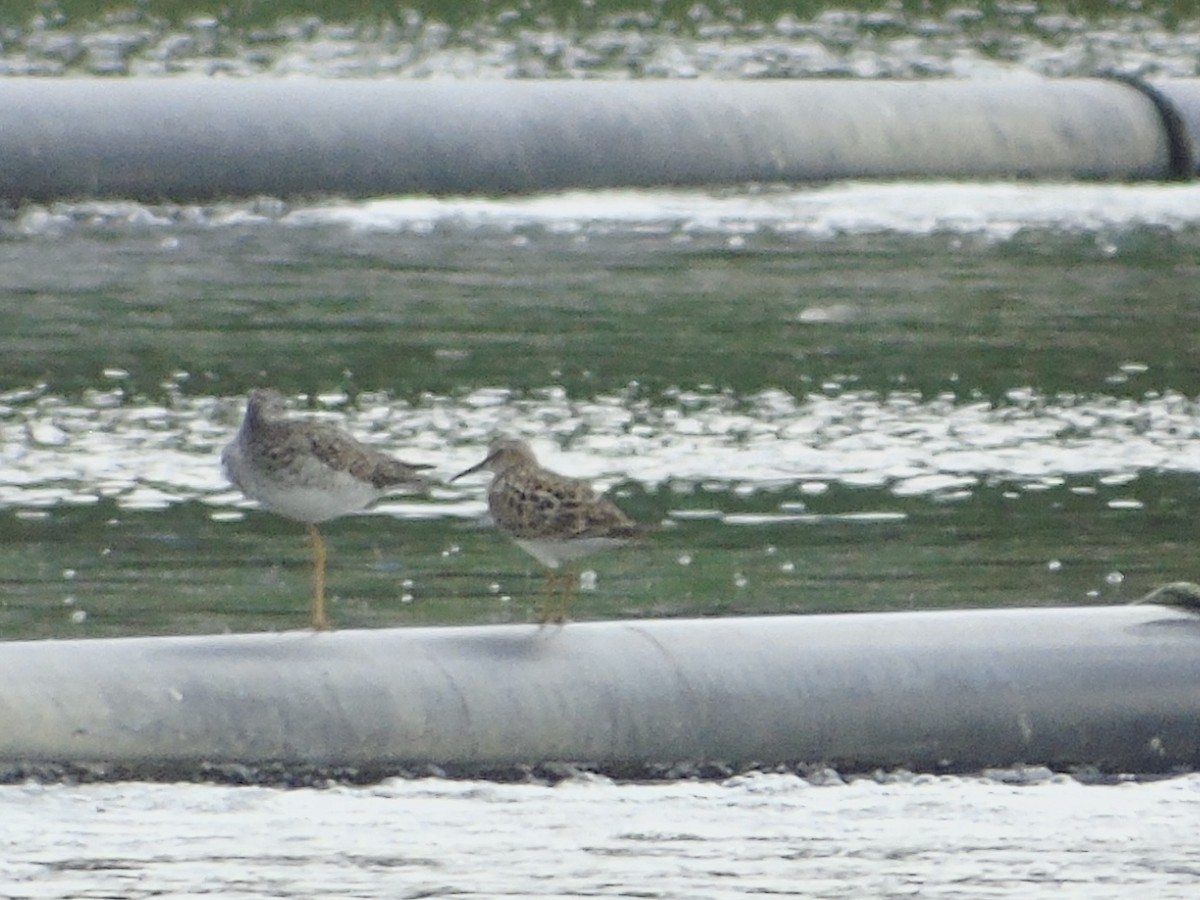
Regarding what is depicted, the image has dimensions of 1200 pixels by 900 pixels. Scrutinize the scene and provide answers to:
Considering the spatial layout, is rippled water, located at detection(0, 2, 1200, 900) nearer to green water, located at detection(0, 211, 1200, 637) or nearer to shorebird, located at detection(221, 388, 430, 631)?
green water, located at detection(0, 211, 1200, 637)

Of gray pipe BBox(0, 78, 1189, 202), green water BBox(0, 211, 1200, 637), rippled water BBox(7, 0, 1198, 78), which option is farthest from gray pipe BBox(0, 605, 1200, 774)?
rippled water BBox(7, 0, 1198, 78)

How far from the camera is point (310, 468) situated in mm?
7887

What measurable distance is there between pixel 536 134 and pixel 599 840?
12.0 meters

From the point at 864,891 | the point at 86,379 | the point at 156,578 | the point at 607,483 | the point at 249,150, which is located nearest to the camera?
the point at 864,891

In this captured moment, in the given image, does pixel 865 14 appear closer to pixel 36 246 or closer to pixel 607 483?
pixel 36 246

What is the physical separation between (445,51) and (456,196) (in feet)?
21.4

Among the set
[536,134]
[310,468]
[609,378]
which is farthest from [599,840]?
[536,134]

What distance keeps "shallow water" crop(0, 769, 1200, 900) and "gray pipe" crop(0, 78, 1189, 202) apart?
423 inches

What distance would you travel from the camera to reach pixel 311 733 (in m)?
7.36

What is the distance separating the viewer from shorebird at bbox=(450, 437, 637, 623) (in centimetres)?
766

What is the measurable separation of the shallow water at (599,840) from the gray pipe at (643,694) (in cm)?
13

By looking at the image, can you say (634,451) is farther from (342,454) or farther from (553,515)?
(553,515)

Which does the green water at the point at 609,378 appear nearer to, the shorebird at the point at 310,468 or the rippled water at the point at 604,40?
the shorebird at the point at 310,468

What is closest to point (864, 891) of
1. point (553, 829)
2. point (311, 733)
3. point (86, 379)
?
point (553, 829)
